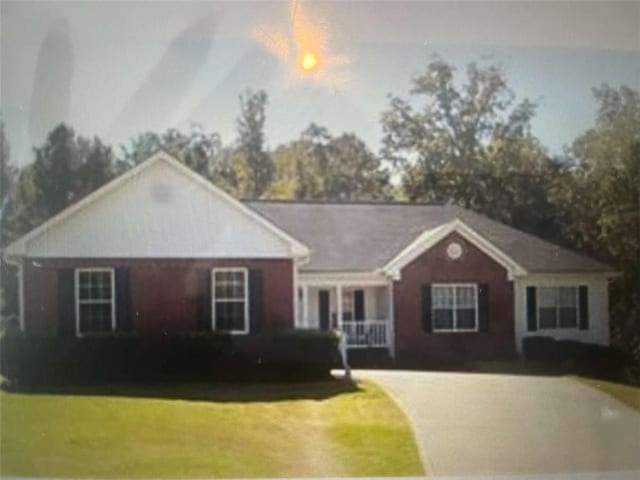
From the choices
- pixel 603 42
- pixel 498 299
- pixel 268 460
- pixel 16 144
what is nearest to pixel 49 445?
pixel 268 460

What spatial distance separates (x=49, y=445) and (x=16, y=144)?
2.87 ft

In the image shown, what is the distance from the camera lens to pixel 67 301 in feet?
10.1

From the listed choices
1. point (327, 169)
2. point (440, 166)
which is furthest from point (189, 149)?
point (440, 166)

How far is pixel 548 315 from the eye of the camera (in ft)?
10.5

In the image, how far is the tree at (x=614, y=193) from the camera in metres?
3.23

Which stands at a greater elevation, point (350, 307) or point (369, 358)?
point (350, 307)

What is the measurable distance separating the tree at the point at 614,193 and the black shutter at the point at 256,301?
0.93m

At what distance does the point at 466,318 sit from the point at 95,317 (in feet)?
3.58

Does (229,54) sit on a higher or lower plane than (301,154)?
higher

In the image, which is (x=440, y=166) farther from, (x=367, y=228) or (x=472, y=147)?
(x=367, y=228)

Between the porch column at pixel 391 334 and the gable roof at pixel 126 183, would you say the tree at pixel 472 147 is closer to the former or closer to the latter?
the porch column at pixel 391 334

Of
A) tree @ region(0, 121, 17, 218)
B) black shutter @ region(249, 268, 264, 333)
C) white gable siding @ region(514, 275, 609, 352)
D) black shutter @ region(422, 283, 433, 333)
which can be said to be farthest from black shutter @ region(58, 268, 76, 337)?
white gable siding @ region(514, 275, 609, 352)

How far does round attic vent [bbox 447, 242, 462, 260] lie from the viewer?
10.4 ft

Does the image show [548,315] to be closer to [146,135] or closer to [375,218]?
[375,218]
